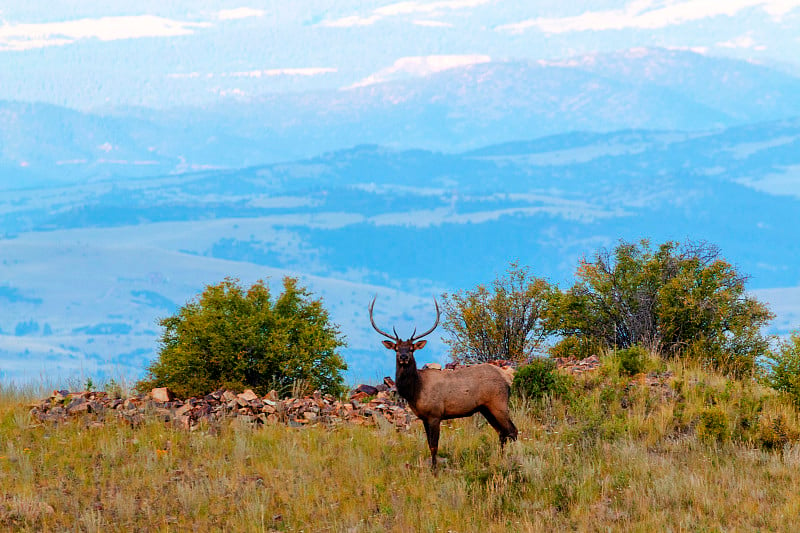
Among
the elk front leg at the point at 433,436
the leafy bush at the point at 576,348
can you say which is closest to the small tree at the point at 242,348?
the elk front leg at the point at 433,436

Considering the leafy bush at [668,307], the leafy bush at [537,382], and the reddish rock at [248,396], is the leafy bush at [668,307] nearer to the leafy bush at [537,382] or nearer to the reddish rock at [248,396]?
the leafy bush at [537,382]

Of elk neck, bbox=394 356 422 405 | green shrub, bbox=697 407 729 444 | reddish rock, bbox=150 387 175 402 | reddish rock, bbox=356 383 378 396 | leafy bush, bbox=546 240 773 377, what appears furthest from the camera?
leafy bush, bbox=546 240 773 377

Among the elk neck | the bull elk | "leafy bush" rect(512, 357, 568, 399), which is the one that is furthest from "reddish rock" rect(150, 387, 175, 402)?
"leafy bush" rect(512, 357, 568, 399)

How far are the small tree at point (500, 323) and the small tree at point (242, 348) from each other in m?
5.07

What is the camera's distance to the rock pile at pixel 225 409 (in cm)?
1438

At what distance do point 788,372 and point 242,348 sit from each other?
914cm

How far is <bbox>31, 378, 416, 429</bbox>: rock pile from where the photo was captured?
14383 millimetres

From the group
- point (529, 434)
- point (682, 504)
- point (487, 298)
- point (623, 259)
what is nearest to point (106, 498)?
point (529, 434)

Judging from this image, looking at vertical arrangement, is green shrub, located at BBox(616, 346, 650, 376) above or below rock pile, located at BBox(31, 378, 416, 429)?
above

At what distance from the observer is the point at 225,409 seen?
1473cm

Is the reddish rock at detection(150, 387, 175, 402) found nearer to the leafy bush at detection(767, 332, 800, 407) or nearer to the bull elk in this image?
the bull elk

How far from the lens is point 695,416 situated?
554 inches

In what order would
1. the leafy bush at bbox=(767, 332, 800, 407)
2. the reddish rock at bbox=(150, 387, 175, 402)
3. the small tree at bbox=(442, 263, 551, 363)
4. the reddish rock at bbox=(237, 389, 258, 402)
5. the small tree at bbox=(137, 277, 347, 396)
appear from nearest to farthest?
the leafy bush at bbox=(767, 332, 800, 407) < the reddish rock at bbox=(237, 389, 258, 402) < the reddish rock at bbox=(150, 387, 175, 402) < the small tree at bbox=(137, 277, 347, 396) < the small tree at bbox=(442, 263, 551, 363)

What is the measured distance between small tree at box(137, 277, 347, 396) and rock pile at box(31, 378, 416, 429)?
0.70 metres
